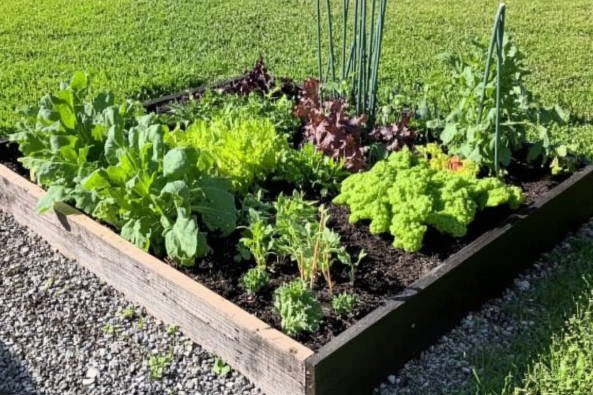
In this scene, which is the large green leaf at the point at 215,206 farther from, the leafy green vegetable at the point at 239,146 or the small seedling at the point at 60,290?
the small seedling at the point at 60,290

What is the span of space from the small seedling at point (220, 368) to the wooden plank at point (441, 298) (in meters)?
0.48

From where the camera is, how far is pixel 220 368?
3092mm

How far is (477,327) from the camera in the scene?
3.34 metres

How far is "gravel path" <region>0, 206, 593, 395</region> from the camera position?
3049 millimetres

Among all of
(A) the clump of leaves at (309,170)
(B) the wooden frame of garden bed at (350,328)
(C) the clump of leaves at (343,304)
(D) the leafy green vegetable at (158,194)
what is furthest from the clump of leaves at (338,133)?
(C) the clump of leaves at (343,304)

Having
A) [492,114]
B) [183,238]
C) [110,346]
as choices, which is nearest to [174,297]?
[183,238]

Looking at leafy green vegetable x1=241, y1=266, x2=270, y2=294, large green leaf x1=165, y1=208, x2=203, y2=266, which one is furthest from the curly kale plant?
large green leaf x1=165, y1=208, x2=203, y2=266

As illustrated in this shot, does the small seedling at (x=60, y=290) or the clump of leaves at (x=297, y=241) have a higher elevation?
→ the clump of leaves at (x=297, y=241)

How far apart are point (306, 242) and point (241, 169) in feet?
2.24

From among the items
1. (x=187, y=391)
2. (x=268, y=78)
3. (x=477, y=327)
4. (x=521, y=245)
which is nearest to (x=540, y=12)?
(x=268, y=78)

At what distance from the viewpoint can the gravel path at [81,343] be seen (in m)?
3.06

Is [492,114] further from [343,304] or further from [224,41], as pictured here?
[224,41]

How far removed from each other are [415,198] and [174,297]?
115 centimetres

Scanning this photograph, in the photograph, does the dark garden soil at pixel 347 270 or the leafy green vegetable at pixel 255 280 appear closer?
the dark garden soil at pixel 347 270
